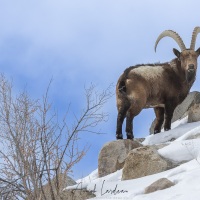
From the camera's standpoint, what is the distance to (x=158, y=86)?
11.8 meters

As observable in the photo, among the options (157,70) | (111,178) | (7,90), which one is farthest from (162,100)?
(7,90)

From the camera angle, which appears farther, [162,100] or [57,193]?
[162,100]

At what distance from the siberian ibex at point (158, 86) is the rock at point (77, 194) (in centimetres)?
398

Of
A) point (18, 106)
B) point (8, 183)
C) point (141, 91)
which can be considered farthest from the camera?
point (141, 91)

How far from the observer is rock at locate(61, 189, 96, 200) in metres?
6.98

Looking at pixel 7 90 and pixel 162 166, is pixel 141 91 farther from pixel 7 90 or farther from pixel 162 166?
pixel 7 90

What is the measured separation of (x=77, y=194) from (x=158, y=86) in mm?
5248

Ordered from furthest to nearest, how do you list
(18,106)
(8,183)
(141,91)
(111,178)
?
(141,91)
(111,178)
(18,106)
(8,183)

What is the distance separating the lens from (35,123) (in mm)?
6125

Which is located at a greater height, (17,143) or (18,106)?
(18,106)

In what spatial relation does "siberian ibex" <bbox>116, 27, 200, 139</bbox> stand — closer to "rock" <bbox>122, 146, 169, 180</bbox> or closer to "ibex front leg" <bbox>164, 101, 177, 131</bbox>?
"ibex front leg" <bbox>164, 101, 177, 131</bbox>

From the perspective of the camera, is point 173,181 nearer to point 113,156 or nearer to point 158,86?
point 113,156

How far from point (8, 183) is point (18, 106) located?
996 mm

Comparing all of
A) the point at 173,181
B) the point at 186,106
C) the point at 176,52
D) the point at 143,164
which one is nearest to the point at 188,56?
the point at 176,52
